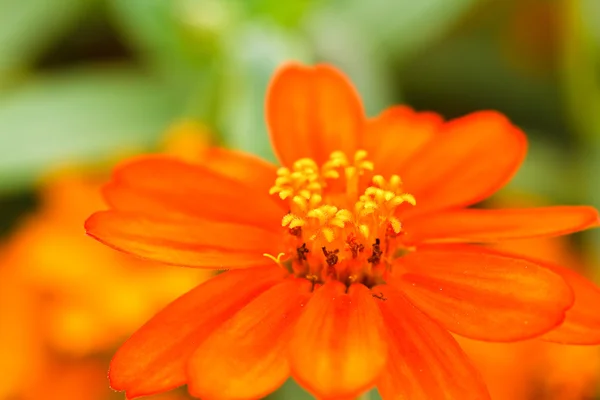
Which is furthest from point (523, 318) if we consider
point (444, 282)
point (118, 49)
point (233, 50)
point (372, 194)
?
point (118, 49)

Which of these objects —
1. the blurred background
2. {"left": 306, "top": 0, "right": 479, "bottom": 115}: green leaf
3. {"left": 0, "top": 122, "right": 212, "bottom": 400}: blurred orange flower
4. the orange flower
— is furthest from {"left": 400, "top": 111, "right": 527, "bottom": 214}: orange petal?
{"left": 306, "top": 0, "right": 479, "bottom": 115}: green leaf

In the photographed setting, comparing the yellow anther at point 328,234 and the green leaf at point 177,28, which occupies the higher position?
the green leaf at point 177,28

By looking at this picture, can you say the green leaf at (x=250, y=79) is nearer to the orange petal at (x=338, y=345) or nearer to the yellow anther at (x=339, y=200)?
the yellow anther at (x=339, y=200)

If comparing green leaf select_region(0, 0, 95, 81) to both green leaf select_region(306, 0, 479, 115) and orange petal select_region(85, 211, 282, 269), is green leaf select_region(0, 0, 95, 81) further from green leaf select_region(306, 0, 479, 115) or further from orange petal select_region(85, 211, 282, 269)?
orange petal select_region(85, 211, 282, 269)

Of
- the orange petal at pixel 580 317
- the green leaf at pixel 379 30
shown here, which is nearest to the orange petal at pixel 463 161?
the orange petal at pixel 580 317

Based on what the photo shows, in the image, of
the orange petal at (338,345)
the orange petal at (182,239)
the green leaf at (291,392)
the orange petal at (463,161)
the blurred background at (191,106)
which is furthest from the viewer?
the blurred background at (191,106)

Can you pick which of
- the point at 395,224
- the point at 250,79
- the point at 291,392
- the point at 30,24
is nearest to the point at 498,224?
the point at 395,224

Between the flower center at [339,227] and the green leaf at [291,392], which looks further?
the green leaf at [291,392]

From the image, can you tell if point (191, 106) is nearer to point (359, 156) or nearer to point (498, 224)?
point (359, 156)
